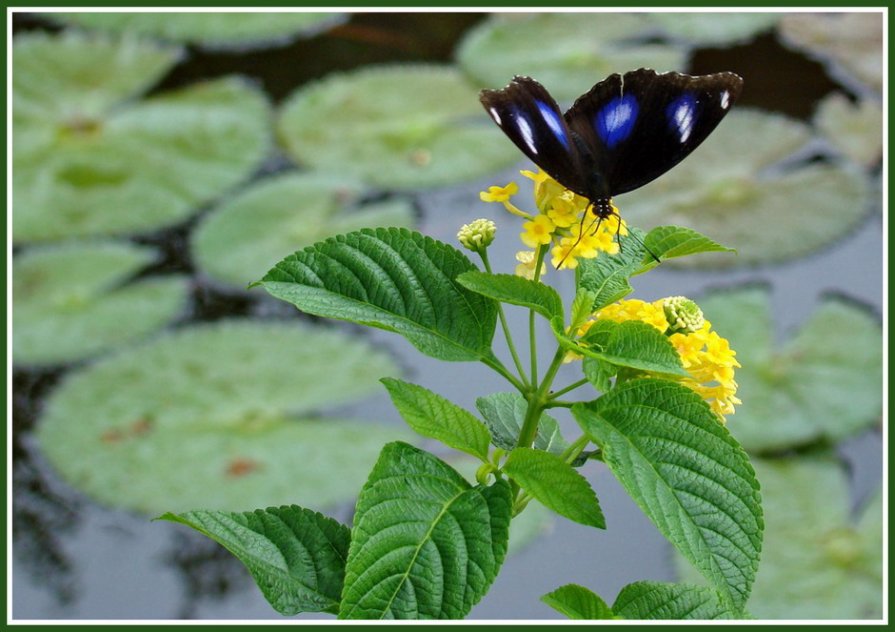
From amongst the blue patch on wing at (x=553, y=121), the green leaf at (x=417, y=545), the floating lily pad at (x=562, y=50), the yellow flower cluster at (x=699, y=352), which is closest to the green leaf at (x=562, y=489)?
the green leaf at (x=417, y=545)

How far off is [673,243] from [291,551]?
366mm

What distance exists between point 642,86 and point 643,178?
70 millimetres

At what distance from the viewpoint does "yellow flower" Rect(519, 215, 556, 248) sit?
69cm

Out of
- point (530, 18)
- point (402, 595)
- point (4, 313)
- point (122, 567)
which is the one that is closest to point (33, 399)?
point (4, 313)

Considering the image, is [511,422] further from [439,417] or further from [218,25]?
[218,25]

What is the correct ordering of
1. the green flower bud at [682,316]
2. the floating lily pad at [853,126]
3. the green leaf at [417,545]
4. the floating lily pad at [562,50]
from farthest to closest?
the floating lily pad at [562,50]
the floating lily pad at [853,126]
the green flower bud at [682,316]
the green leaf at [417,545]

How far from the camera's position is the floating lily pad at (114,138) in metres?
2.39

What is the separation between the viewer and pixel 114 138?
2.61 m

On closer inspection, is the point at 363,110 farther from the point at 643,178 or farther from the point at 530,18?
the point at 643,178

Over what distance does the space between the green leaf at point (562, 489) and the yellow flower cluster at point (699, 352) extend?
0.13m

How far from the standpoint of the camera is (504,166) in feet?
8.13

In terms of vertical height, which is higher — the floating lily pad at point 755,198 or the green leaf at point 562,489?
the floating lily pad at point 755,198

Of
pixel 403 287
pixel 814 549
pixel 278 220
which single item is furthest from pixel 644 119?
pixel 278 220

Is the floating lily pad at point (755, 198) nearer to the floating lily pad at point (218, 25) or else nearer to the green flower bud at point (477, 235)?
the floating lily pad at point (218, 25)
